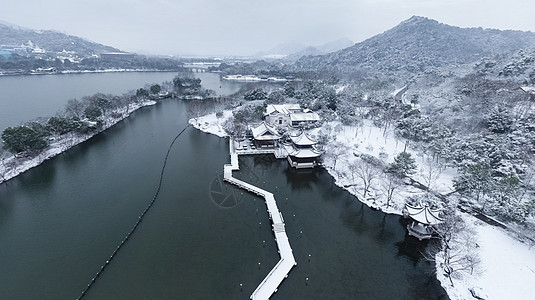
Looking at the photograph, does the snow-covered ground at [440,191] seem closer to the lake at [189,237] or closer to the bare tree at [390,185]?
the bare tree at [390,185]

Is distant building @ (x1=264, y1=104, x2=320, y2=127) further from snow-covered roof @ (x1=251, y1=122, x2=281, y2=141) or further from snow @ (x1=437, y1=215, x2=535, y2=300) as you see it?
snow @ (x1=437, y1=215, x2=535, y2=300)

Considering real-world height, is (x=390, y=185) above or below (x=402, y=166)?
below

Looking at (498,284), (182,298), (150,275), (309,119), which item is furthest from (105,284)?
(309,119)

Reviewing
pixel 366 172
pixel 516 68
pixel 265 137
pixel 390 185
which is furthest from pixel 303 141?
pixel 516 68

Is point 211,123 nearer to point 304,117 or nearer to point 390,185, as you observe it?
point 304,117

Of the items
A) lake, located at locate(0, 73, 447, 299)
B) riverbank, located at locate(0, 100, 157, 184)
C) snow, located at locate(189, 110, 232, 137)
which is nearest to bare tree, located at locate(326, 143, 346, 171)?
lake, located at locate(0, 73, 447, 299)
